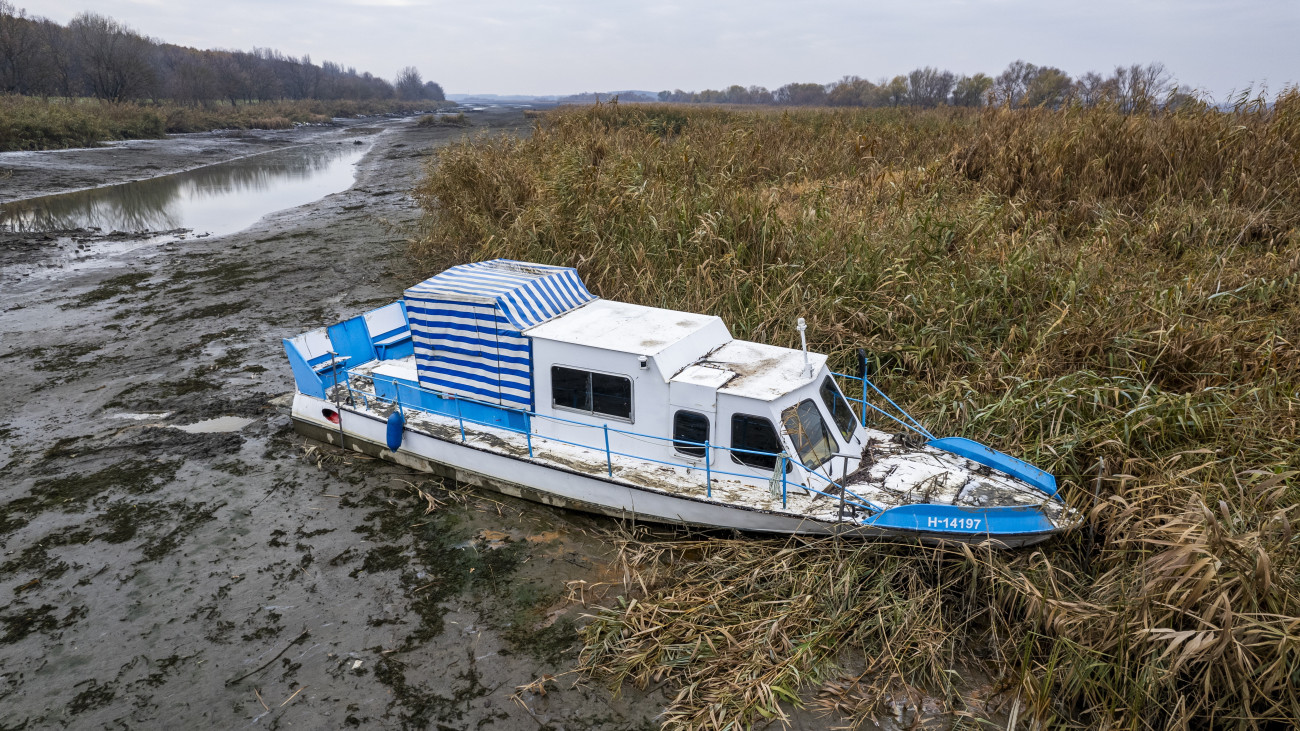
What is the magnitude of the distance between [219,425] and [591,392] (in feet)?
20.3

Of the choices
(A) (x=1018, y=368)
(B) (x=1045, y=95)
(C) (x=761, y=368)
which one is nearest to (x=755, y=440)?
(C) (x=761, y=368)

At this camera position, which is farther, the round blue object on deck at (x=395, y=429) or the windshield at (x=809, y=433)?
the round blue object on deck at (x=395, y=429)

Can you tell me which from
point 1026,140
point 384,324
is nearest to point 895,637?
point 384,324

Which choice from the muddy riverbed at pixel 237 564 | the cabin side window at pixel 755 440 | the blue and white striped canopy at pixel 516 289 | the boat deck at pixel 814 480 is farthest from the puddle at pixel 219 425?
the cabin side window at pixel 755 440

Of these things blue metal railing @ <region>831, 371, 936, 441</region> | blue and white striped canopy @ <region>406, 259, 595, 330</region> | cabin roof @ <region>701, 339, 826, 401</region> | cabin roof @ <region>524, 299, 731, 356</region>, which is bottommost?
blue metal railing @ <region>831, 371, 936, 441</region>

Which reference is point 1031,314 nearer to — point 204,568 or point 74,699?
point 204,568

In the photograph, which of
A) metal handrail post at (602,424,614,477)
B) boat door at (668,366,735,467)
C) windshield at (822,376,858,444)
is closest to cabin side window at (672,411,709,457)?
boat door at (668,366,735,467)

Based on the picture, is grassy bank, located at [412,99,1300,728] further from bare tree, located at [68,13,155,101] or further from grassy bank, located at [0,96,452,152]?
bare tree, located at [68,13,155,101]

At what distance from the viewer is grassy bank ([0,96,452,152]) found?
3394cm

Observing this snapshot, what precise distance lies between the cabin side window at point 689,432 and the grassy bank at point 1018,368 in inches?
39.0

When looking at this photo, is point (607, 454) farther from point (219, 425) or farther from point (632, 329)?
point (219, 425)

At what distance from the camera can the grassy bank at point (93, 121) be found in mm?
33938

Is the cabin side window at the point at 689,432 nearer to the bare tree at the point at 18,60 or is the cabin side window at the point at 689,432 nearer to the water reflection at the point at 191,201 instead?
the water reflection at the point at 191,201

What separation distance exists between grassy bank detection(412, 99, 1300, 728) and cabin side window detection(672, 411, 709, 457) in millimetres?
990
